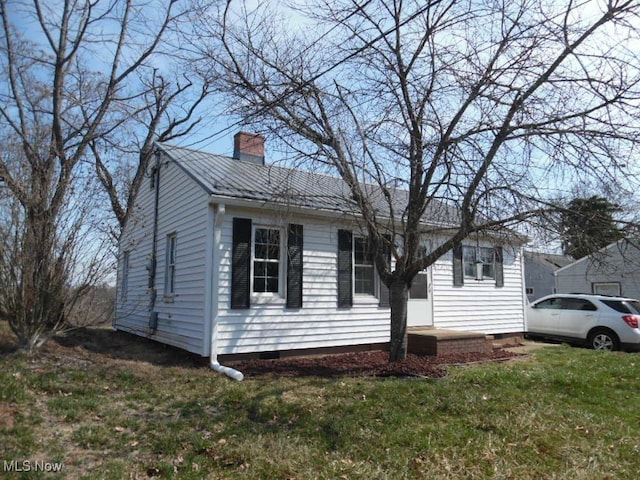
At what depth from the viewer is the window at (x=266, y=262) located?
31.3ft

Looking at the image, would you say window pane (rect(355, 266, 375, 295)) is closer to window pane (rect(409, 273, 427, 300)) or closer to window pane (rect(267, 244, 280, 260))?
window pane (rect(409, 273, 427, 300))

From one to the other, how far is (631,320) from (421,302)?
213 inches

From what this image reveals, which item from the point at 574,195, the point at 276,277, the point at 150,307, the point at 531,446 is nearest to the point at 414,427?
the point at 531,446

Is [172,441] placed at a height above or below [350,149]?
below

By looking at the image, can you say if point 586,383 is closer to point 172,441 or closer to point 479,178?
point 479,178

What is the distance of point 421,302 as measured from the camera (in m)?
12.0

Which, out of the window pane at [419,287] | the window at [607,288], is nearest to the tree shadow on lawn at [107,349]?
the window pane at [419,287]

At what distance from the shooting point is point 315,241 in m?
10.2

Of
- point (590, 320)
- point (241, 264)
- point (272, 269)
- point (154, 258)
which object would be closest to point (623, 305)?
point (590, 320)

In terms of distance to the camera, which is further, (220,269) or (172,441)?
(220,269)

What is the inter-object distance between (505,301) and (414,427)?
10.1 metres

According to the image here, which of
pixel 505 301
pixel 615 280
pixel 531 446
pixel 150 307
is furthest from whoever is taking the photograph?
pixel 615 280

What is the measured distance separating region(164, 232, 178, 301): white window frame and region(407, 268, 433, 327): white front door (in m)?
5.69

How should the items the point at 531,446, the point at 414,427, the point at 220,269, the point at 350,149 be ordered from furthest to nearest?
the point at 220,269, the point at 350,149, the point at 414,427, the point at 531,446
